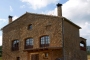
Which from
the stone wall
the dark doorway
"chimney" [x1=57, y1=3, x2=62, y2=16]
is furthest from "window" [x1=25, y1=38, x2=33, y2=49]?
"chimney" [x1=57, y1=3, x2=62, y2=16]

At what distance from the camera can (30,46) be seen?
26.4 meters

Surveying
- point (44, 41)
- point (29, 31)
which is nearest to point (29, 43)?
point (29, 31)

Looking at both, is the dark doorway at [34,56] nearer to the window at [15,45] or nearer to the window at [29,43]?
the window at [29,43]

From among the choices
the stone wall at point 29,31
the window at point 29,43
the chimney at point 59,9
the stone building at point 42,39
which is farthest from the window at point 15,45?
the chimney at point 59,9

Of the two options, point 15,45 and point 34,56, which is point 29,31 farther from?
point 34,56

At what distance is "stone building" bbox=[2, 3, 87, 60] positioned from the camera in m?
23.4

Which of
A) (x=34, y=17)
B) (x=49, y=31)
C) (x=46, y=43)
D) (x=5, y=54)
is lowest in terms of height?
(x=5, y=54)

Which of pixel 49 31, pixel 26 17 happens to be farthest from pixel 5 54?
pixel 49 31

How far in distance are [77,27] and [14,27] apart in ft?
33.0

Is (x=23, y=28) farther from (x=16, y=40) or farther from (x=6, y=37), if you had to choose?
(x=6, y=37)

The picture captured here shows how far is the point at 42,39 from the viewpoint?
25188mm

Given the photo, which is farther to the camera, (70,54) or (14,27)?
(14,27)

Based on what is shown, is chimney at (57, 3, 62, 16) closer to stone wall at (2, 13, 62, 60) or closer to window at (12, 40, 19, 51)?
stone wall at (2, 13, 62, 60)

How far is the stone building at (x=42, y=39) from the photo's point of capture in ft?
76.7
